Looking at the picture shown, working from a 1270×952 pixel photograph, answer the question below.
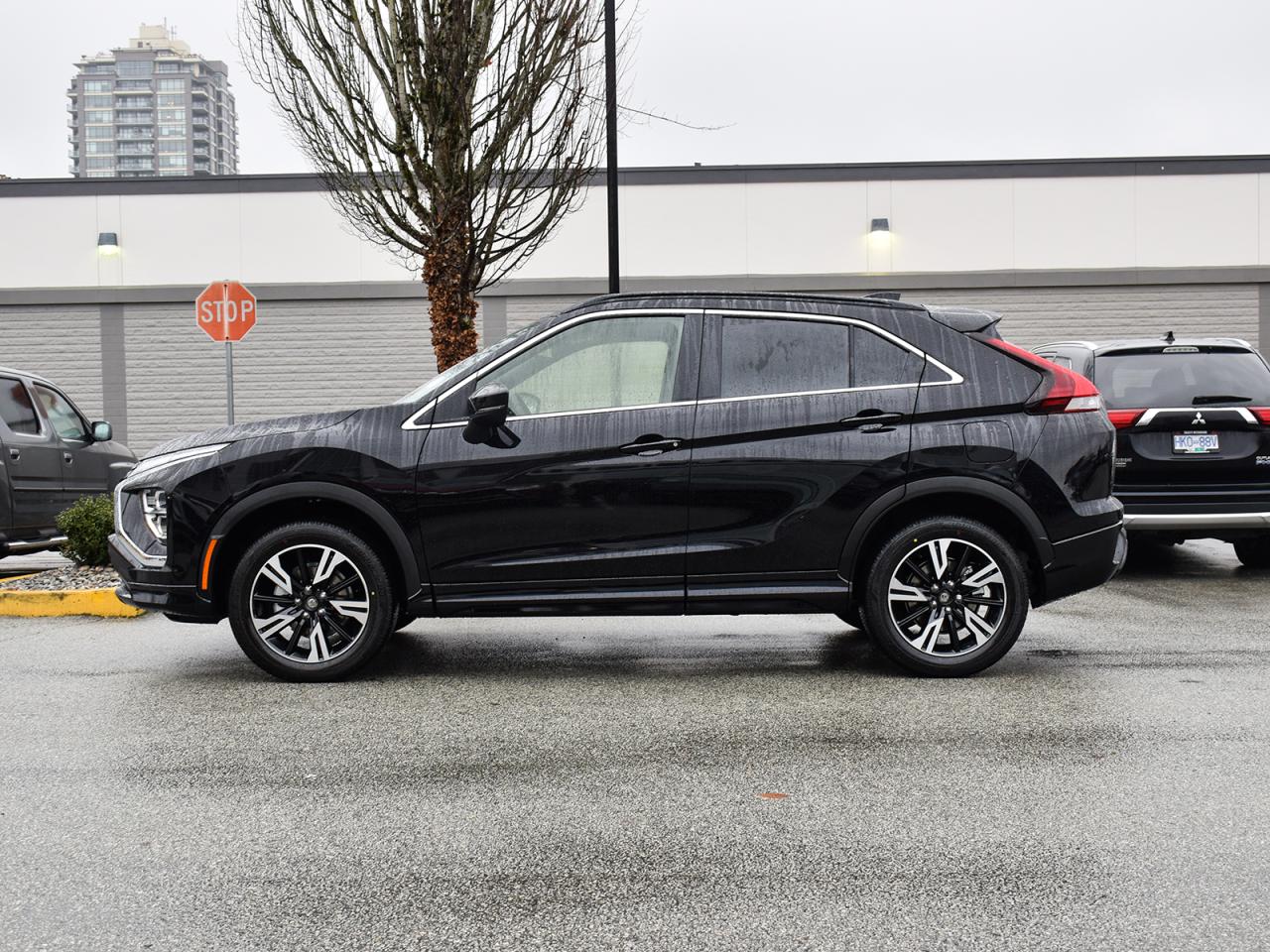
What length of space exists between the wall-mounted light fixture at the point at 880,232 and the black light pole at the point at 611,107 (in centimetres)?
852

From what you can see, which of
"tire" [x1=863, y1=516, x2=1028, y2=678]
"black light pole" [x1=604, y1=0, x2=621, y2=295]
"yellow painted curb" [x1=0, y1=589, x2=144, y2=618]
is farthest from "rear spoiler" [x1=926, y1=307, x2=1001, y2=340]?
"black light pole" [x1=604, y1=0, x2=621, y2=295]

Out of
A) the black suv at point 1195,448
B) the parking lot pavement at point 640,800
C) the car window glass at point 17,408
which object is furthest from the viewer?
the car window glass at point 17,408

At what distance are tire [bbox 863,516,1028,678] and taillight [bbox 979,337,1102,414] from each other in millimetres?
667

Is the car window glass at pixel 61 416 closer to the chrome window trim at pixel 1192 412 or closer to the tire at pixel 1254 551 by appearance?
the chrome window trim at pixel 1192 412

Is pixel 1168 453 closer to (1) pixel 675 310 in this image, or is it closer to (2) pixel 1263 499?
(2) pixel 1263 499

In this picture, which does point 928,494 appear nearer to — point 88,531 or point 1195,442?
point 1195,442

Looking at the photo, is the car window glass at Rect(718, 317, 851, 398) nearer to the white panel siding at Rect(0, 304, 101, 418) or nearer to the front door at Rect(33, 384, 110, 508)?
the front door at Rect(33, 384, 110, 508)

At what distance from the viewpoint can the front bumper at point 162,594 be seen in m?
5.90

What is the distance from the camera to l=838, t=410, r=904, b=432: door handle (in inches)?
232

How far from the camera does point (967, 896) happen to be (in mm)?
3287

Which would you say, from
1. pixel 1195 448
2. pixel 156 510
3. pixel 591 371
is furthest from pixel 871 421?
pixel 1195 448

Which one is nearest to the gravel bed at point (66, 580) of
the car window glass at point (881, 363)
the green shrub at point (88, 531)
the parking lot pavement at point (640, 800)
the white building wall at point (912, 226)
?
the green shrub at point (88, 531)

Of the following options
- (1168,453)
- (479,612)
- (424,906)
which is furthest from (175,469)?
(1168,453)

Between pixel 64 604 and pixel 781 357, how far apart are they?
5194 millimetres
